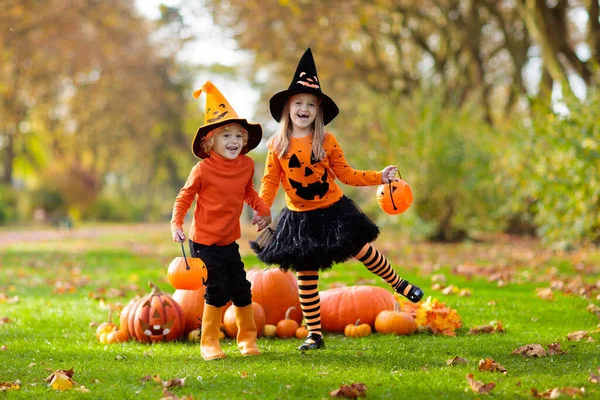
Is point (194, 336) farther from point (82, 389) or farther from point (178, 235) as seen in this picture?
point (82, 389)

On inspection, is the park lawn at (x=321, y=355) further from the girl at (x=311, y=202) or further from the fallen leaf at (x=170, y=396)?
the girl at (x=311, y=202)

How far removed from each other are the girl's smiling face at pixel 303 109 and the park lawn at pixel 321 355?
5.72 ft

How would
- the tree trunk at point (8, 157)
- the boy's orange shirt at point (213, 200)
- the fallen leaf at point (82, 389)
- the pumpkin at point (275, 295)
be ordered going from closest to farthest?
1. the fallen leaf at point (82, 389)
2. the boy's orange shirt at point (213, 200)
3. the pumpkin at point (275, 295)
4. the tree trunk at point (8, 157)

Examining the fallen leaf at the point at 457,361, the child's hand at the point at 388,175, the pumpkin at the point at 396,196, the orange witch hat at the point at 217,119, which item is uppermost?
the orange witch hat at the point at 217,119

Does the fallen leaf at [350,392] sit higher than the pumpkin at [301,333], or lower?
lower

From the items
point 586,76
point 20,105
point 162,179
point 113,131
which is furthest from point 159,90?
point 586,76

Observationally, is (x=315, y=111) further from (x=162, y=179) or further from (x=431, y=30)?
(x=162, y=179)

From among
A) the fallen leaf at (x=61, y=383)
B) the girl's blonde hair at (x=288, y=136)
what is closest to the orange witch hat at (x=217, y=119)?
the girl's blonde hair at (x=288, y=136)

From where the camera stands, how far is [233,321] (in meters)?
6.15

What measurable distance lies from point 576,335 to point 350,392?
246 centimetres

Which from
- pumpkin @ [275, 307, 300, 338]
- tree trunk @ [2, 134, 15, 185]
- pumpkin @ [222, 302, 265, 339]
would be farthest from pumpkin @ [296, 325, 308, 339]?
tree trunk @ [2, 134, 15, 185]

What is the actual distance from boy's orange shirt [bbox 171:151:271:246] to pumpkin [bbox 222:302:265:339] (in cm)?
96

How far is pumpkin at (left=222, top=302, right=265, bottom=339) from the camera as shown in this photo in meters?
6.18

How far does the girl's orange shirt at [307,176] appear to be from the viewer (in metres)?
5.64
